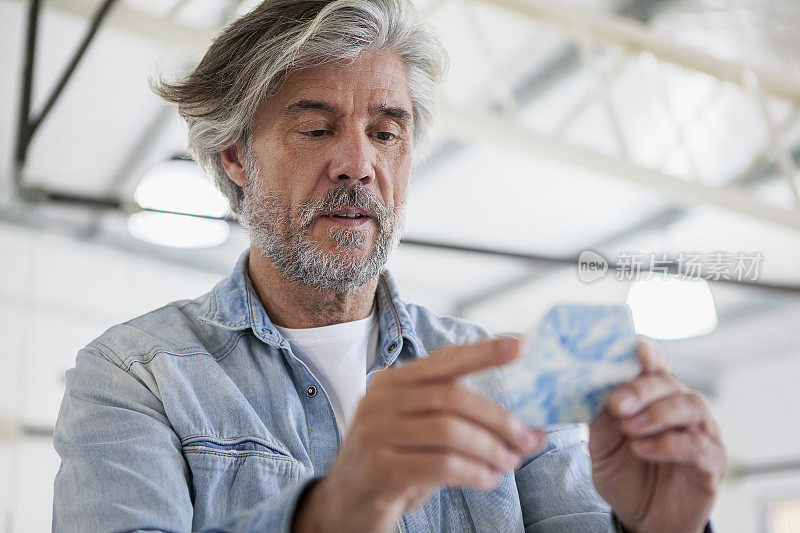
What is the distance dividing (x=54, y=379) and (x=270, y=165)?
5.22 metres

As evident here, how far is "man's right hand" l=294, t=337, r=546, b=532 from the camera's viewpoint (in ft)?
2.87

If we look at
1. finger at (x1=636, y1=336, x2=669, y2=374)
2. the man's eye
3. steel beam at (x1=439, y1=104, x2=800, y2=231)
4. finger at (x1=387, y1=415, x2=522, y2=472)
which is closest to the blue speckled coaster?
finger at (x1=636, y1=336, x2=669, y2=374)

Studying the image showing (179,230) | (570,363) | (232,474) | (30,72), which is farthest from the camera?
(179,230)

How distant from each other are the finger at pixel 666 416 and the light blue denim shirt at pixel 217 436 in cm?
36

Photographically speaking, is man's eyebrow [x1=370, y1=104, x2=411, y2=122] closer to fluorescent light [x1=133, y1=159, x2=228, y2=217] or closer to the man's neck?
the man's neck

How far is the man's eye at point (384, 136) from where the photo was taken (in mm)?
1652

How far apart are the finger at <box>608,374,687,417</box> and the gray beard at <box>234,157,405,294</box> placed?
650 mm

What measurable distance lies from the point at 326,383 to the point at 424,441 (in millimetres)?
716

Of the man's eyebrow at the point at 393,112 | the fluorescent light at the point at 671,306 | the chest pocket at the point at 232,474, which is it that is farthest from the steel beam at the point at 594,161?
the chest pocket at the point at 232,474

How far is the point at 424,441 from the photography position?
876 millimetres

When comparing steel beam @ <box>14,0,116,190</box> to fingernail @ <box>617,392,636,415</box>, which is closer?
fingernail @ <box>617,392,636,415</box>

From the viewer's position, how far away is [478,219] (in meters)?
7.02

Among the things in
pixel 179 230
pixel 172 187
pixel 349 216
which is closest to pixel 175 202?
pixel 172 187

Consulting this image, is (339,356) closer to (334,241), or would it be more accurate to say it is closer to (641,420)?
(334,241)
